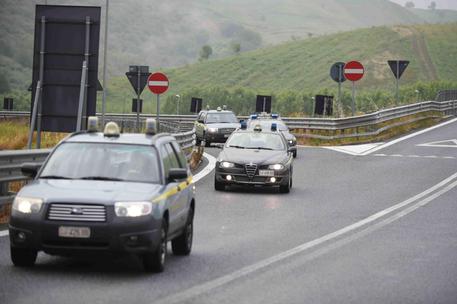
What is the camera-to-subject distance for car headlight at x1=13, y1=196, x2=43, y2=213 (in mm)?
11211

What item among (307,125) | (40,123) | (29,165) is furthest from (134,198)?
(307,125)

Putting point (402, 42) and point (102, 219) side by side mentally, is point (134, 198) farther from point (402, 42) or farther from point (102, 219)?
point (402, 42)

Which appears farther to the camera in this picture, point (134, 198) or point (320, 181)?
point (320, 181)

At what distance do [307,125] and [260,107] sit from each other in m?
8.88

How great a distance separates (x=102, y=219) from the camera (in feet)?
36.6

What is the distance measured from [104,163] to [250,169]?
36.3 ft

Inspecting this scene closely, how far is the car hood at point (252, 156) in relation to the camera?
77.2 feet

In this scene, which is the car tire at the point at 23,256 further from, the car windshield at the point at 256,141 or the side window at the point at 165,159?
the car windshield at the point at 256,141

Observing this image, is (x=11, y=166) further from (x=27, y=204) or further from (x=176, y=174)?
(x=27, y=204)

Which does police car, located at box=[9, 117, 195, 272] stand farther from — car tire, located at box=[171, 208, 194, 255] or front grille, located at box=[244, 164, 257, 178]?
front grille, located at box=[244, 164, 257, 178]

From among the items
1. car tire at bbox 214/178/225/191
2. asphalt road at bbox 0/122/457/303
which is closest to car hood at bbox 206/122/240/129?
asphalt road at bbox 0/122/457/303

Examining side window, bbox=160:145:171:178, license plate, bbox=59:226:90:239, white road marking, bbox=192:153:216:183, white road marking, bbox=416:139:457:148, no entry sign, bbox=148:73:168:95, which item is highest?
no entry sign, bbox=148:73:168:95

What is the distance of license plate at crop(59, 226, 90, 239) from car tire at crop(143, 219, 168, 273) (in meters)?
0.73

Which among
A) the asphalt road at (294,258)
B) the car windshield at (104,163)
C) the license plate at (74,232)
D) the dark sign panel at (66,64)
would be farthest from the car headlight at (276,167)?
the license plate at (74,232)
